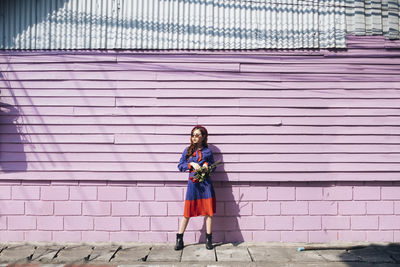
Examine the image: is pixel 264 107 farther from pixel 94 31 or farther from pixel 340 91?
pixel 94 31

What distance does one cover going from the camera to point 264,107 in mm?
4906

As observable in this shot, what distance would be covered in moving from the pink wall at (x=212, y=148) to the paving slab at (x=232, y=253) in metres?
0.22

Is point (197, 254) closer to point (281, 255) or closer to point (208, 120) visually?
point (281, 255)

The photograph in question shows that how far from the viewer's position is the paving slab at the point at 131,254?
4.25 m

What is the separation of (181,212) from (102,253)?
4.15 ft

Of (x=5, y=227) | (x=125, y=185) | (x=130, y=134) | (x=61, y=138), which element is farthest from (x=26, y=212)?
→ (x=130, y=134)

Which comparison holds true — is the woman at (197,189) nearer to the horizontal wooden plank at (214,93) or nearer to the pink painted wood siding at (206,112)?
the pink painted wood siding at (206,112)

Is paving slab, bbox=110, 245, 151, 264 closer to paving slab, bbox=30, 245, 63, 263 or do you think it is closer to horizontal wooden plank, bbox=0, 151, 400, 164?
paving slab, bbox=30, 245, 63, 263

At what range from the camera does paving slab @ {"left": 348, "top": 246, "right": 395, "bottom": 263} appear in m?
4.17

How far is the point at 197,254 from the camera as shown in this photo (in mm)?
4418

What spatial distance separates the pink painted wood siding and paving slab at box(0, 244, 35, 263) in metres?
1.03

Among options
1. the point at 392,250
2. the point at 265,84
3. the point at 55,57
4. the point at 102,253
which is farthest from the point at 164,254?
the point at 55,57

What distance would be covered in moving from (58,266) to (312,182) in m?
3.78

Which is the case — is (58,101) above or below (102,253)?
above
